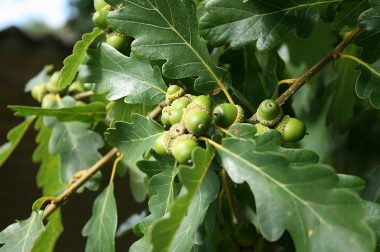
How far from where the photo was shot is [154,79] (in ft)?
2.98

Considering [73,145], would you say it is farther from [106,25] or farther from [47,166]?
[106,25]

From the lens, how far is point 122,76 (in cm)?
94

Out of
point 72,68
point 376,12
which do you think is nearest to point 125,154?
point 72,68

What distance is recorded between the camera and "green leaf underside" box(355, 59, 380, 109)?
2.81 ft

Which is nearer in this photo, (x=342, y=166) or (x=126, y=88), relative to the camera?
(x=126, y=88)

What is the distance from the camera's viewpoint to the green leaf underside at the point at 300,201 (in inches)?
23.7

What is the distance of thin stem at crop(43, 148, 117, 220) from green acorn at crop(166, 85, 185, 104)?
28cm

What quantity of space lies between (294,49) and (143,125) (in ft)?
2.30

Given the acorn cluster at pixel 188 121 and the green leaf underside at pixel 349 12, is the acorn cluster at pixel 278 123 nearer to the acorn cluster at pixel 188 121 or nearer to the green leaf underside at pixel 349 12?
the acorn cluster at pixel 188 121

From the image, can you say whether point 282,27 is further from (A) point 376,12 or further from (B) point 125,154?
(B) point 125,154

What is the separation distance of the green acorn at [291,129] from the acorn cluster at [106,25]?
36 cm

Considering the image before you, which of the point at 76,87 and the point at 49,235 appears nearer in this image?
the point at 49,235

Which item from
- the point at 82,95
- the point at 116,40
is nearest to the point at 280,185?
the point at 116,40

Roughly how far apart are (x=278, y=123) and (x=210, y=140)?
12 cm
